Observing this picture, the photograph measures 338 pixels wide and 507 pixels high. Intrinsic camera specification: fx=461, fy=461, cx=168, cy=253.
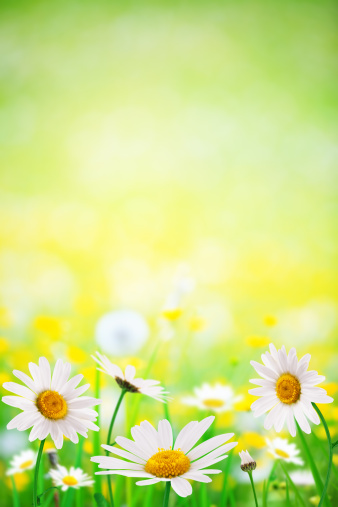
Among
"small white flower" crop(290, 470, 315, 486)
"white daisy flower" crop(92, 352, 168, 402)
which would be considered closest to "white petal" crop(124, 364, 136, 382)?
"white daisy flower" crop(92, 352, 168, 402)

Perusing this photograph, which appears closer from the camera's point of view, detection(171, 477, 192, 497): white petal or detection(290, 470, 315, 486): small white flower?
detection(171, 477, 192, 497): white petal

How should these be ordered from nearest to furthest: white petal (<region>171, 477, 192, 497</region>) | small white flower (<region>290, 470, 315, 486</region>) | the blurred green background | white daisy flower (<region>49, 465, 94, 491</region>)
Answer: white petal (<region>171, 477, 192, 497</region>)
white daisy flower (<region>49, 465, 94, 491</region>)
small white flower (<region>290, 470, 315, 486</region>)
the blurred green background

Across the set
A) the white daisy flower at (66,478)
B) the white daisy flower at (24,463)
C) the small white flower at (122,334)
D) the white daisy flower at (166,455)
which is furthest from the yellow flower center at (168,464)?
the small white flower at (122,334)

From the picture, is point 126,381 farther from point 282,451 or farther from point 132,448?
point 282,451

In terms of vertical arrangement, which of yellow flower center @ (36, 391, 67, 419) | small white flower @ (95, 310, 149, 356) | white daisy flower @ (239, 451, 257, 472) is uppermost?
small white flower @ (95, 310, 149, 356)

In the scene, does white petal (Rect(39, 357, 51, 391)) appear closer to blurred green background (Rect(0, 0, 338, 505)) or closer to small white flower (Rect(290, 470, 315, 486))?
small white flower (Rect(290, 470, 315, 486))

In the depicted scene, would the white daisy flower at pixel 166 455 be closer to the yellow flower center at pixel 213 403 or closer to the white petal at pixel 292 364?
the white petal at pixel 292 364
